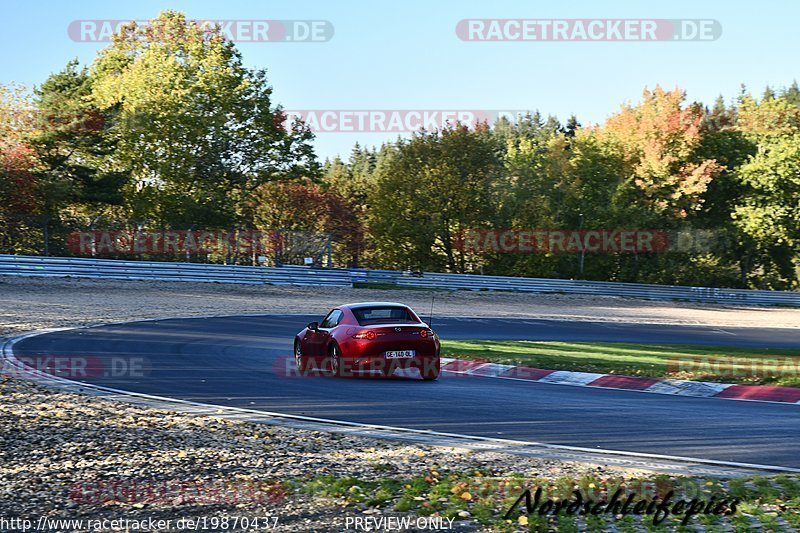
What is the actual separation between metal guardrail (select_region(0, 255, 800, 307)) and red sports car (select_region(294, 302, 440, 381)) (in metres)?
24.1

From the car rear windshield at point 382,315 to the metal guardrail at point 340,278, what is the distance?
24328 millimetres

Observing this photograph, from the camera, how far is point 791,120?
64125 mm

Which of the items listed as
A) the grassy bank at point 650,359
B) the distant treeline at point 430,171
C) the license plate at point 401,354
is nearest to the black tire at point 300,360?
the license plate at point 401,354

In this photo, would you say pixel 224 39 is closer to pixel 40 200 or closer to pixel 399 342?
pixel 40 200

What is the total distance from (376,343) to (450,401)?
9.33 ft

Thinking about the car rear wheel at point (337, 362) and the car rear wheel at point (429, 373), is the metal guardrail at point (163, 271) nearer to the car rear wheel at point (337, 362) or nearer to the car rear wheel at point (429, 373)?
the car rear wheel at point (337, 362)

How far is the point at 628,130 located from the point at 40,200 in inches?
1428

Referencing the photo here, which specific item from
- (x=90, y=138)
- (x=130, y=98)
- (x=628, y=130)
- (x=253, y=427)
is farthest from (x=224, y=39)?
(x=253, y=427)

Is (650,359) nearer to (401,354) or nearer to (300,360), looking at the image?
(401,354)

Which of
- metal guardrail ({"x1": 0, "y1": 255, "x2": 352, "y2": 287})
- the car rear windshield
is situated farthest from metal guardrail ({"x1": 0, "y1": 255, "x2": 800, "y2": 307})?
the car rear windshield

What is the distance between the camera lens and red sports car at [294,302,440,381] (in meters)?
14.7

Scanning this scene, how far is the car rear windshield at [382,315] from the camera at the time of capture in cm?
1516

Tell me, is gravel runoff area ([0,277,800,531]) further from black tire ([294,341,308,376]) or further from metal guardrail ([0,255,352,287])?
metal guardrail ([0,255,352,287])

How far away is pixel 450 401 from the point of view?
1215 centimetres
